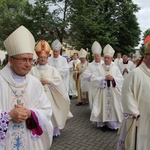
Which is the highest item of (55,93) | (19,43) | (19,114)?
(19,43)

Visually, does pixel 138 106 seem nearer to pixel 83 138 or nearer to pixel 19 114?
pixel 19 114

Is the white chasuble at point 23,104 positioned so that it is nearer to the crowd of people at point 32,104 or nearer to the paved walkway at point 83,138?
the crowd of people at point 32,104

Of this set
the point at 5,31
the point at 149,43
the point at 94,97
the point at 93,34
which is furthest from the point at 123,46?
the point at 149,43

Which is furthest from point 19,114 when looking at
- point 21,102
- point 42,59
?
point 42,59

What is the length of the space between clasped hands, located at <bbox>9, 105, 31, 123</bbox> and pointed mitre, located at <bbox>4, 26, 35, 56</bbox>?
61 cm

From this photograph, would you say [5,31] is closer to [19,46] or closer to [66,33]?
[66,33]

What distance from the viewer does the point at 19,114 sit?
98.9 inches

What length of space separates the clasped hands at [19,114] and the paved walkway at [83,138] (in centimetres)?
266

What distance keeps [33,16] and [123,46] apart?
679 inches

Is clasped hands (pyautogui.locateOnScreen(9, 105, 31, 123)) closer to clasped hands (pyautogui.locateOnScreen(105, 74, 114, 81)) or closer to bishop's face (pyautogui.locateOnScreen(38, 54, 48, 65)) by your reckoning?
bishop's face (pyautogui.locateOnScreen(38, 54, 48, 65))

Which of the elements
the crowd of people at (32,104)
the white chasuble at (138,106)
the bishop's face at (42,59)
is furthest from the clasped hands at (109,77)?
the white chasuble at (138,106)

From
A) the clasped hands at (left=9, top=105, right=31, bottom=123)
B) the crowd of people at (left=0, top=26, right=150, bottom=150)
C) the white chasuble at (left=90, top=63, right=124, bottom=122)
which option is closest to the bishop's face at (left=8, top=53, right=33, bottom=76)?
Answer: the crowd of people at (left=0, top=26, right=150, bottom=150)

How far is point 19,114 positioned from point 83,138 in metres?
3.37

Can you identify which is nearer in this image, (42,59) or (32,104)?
(32,104)
